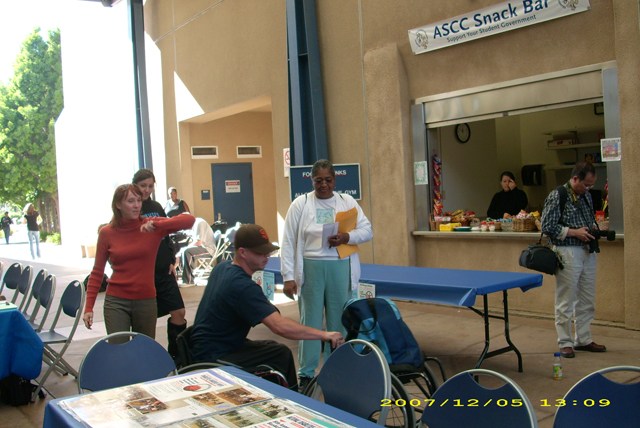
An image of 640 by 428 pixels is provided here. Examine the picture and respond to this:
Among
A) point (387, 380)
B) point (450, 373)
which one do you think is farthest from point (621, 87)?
point (387, 380)

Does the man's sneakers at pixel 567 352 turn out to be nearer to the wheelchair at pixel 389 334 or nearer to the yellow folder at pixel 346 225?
the yellow folder at pixel 346 225

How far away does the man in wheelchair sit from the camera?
→ 2982 millimetres

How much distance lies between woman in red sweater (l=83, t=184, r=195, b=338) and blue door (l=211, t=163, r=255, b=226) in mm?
10128

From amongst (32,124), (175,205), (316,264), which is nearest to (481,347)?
(316,264)

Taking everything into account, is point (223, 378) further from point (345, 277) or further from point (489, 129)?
point (489, 129)

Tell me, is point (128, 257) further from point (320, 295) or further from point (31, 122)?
point (31, 122)

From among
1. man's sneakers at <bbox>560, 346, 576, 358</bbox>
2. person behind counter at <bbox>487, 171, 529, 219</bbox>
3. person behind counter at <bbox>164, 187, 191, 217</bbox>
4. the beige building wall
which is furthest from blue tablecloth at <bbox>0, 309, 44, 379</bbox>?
person behind counter at <bbox>164, 187, 191, 217</bbox>

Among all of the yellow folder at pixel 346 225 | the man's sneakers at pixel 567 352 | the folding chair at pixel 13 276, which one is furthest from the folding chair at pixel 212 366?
the folding chair at pixel 13 276

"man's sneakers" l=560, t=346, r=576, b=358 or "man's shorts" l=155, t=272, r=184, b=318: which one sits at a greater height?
"man's shorts" l=155, t=272, r=184, b=318

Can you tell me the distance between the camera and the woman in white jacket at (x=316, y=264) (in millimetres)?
4363

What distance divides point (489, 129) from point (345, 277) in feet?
19.3

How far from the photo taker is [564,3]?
612 centimetres

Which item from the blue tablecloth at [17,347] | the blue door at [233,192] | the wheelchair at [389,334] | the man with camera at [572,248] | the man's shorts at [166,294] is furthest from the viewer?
the blue door at [233,192]

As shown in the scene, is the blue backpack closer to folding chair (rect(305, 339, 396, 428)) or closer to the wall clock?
folding chair (rect(305, 339, 396, 428))
